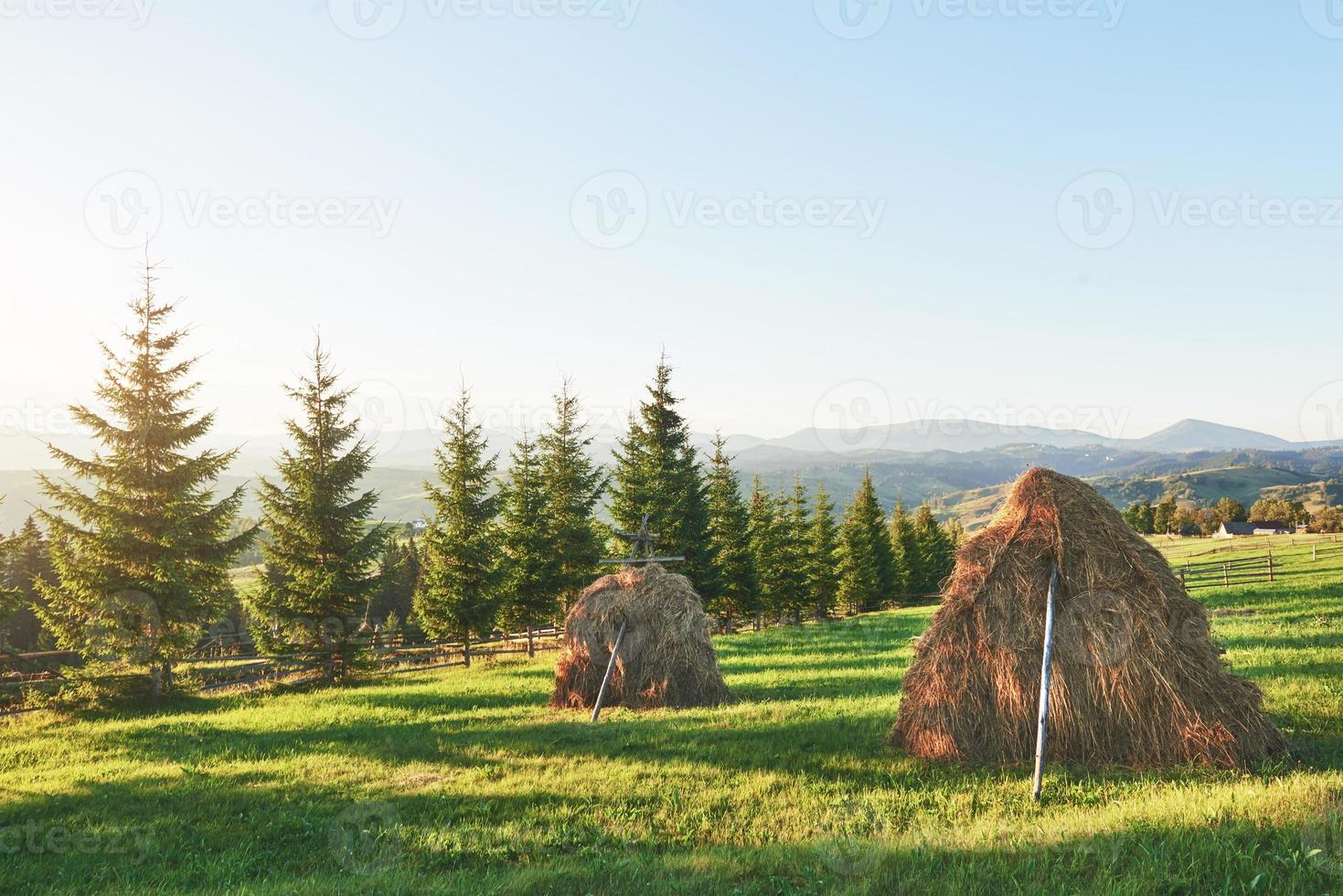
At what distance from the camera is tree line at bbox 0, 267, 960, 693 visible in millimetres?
19422

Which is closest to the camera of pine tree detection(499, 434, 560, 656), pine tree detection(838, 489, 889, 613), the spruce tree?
pine tree detection(499, 434, 560, 656)

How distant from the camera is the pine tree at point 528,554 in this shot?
30.1 m

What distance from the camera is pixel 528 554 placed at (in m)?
30.5

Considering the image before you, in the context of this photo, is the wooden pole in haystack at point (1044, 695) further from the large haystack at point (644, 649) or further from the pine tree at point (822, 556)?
the pine tree at point (822, 556)

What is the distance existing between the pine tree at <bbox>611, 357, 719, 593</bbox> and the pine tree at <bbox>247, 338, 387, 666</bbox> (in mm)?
12468

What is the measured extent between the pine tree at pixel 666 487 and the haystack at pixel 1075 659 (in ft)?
76.4

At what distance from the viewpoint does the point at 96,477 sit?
784 inches

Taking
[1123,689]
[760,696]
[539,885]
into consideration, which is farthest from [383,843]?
[760,696]

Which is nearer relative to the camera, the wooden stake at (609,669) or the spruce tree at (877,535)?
the wooden stake at (609,669)

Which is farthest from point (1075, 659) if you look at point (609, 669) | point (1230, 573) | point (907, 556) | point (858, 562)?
point (907, 556)

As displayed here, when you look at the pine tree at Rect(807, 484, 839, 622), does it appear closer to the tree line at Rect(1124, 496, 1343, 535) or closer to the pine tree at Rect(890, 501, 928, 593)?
the pine tree at Rect(890, 501, 928, 593)

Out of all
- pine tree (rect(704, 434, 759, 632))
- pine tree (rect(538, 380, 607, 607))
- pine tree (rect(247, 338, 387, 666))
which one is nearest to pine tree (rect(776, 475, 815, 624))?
pine tree (rect(704, 434, 759, 632))

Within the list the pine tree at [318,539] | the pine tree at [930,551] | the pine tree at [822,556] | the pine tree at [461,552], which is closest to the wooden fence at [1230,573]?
the pine tree at [822,556]

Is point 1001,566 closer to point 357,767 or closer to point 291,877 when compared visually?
point 291,877
